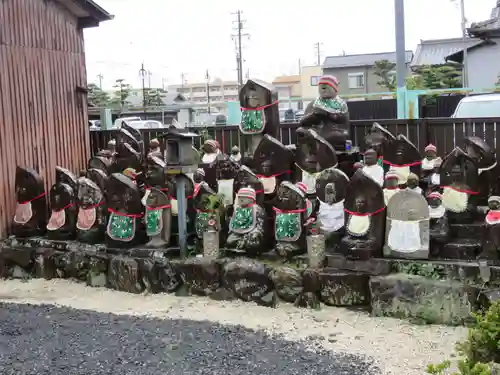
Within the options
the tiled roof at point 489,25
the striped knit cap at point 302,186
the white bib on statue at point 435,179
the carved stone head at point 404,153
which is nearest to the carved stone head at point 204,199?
the striped knit cap at point 302,186

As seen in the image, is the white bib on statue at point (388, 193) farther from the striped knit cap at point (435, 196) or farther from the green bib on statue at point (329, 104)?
the green bib on statue at point (329, 104)

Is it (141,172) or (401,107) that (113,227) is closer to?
(141,172)

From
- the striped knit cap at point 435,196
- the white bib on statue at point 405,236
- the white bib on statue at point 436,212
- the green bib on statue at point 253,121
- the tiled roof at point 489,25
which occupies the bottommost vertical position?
the white bib on statue at point 405,236

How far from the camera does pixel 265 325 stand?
22.0ft

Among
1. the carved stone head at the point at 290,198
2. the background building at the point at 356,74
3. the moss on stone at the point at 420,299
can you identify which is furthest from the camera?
the background building at the point at 356,74

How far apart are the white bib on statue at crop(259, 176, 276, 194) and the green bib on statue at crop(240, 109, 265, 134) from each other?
96 cm

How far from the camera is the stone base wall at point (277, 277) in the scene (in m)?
6.45

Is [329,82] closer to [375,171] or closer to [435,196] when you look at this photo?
[375,171]

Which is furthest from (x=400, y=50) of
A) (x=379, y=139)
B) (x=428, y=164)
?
(x=379, y=139)

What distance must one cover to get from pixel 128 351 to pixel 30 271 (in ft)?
13.5

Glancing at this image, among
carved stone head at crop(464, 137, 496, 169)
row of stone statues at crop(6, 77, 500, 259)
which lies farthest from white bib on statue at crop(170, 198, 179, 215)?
carved stone head at crop(464, 137, 496, 169)

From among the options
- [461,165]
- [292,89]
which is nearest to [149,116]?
[461,165]

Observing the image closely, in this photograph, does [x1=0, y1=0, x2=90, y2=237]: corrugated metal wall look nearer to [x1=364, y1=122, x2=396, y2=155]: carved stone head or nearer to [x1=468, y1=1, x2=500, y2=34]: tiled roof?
[x1=364, y1=122, x2=396, y2=155]: carved stone head

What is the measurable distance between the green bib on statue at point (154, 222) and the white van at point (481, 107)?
254 inches
